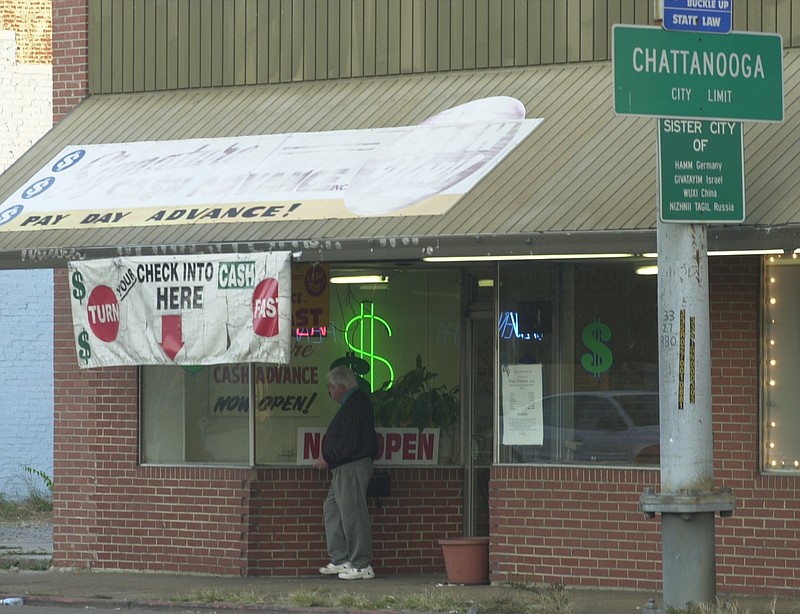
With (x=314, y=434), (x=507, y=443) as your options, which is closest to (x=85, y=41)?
(x=314, y=434)

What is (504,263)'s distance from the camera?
12.5 metres

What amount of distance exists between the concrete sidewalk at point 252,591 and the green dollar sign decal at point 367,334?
1834 millimetres

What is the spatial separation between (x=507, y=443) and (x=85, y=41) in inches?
223

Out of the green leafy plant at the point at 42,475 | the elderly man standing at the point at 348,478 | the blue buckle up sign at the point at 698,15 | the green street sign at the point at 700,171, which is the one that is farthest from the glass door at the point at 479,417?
the green leafy plant at the point at 42,475

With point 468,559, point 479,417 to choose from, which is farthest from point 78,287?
point 468,559

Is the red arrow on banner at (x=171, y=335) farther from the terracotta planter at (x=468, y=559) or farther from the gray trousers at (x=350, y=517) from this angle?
the terracotta planter at (x=468, y=559)

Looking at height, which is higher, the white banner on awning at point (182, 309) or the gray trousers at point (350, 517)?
the white banner on awning at point (182, 309)

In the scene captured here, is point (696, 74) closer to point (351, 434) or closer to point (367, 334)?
point (351, 434)

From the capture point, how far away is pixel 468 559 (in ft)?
41.0

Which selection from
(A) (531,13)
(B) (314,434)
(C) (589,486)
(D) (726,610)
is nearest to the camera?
(D) (726,610)

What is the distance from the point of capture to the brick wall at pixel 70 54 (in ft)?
47.4

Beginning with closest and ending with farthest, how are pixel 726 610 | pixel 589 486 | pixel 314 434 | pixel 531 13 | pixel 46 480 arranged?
pixel 726 610 → pixel 589 486 → pixel 531 13 → pixel 314 434 → pixel 46 480

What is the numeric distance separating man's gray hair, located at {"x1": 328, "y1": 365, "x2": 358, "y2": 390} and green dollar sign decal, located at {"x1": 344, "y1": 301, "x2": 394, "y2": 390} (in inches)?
29.1

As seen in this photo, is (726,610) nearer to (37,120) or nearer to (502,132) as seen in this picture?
(502,132)
